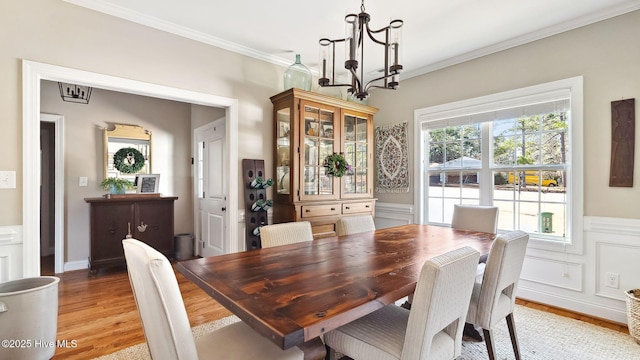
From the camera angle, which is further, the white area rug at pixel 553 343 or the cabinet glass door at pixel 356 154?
the cabinet glass door at pixel 356 154

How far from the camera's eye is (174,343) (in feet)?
3.27

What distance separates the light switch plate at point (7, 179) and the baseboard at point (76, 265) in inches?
86.4

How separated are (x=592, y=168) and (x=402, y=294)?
8.31ft

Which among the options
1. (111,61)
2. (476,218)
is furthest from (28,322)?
(476,218)

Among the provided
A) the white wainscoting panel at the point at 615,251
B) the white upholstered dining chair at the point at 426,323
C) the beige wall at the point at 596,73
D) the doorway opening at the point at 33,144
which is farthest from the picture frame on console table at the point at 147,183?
the white wainscoting panel at the point at 615,251

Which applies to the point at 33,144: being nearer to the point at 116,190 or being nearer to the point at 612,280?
the point at 116,190

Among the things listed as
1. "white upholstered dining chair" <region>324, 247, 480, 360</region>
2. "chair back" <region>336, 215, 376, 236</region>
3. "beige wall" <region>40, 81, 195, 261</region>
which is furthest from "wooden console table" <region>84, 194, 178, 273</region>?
"white upholstered dining chair" <region>324, 247, 480, 360</region>

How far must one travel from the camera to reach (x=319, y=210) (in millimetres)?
3361

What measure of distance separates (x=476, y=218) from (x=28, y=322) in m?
3.45

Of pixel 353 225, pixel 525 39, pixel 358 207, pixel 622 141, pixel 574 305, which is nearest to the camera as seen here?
pixel 622 141

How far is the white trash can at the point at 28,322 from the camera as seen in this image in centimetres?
176

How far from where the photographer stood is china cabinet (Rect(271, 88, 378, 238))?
127 inches

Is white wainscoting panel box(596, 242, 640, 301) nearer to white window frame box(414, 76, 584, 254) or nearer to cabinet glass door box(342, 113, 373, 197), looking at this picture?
white window frame box(414, 76, 584, 254)

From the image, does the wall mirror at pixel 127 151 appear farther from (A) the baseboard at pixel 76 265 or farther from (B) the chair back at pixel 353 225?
(B) the chair back at pixel 353 225
